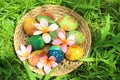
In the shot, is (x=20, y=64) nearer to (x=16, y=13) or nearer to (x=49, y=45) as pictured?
(x=49, y=45)

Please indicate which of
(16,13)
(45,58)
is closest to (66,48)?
(45,58)

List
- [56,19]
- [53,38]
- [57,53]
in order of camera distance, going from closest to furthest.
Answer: [57,53] → [53,38] → [56,19]

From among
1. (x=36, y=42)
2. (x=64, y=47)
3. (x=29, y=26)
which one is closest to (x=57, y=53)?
(x=64, y=47)

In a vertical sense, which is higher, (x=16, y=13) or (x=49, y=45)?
(x=16, y=13)

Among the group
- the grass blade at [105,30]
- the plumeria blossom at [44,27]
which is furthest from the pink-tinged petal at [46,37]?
the grass blade at [105,30]

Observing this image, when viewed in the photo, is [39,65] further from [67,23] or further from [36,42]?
[67,23]

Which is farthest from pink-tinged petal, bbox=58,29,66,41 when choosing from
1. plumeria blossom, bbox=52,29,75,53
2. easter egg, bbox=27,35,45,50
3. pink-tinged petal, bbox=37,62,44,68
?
pink-tinged petal, bbox=37,62,44,68
